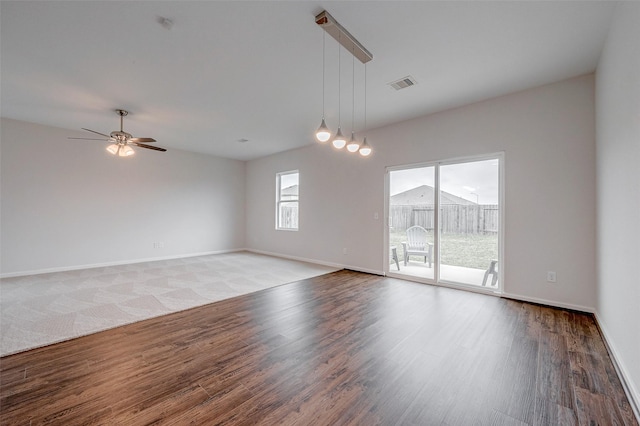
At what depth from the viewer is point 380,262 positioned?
4.92m

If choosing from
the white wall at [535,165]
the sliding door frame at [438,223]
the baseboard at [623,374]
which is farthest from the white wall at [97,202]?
the baseboard at [623,374]

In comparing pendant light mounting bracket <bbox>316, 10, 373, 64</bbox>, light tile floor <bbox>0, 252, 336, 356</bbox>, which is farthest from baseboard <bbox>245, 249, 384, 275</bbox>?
pendant light mounting bracket <bbox>316, 10, 373, 64</bbox>

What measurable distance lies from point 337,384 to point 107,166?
6.52 meters

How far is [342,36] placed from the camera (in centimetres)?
239

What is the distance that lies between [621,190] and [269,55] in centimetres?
338

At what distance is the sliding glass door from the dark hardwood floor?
3.34 feet

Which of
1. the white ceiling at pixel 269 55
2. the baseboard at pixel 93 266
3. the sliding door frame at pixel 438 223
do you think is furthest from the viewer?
the baseboard at pixel 93 266

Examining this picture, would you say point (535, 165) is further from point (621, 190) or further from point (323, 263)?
point (323, 263)

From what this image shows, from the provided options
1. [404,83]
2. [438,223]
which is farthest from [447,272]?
[404,83]

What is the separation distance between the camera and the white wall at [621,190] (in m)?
1.71

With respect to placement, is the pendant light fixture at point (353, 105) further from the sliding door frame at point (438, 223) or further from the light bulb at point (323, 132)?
the sliding door frame at point (438, 223)

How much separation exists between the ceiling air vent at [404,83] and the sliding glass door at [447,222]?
148 cm

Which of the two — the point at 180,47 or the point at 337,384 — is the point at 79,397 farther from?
the point at 180,47

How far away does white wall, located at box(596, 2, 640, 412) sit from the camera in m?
1.71
